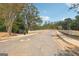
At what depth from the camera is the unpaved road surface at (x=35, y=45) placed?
33.9 ft

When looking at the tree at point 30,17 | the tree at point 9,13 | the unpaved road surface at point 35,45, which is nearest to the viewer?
the unpaved road surface at point 35,45

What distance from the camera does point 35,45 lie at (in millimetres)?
10594

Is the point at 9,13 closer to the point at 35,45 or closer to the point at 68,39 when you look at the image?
the point at 35,45

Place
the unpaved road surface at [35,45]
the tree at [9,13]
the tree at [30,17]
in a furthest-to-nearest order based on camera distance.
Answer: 1. the tree at [30,17]
2. the tree at [9,13]
3. the unpaved road surface at [35,45]

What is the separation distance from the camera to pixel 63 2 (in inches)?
407

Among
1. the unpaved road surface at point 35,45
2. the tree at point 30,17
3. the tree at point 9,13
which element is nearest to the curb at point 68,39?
the unpaved road surface at point 35,45

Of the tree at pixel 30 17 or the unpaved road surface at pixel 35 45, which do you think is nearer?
the unpaved road surface at pixel 35 45

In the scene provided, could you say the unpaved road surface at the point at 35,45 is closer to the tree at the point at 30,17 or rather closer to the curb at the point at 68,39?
the curb at the point at 68,39

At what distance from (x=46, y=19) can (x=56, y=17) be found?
0.84 ft

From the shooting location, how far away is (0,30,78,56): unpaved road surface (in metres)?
10.3

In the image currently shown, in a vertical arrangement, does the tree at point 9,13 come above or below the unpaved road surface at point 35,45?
above

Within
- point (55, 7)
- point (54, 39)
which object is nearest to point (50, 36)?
point (54, 39)

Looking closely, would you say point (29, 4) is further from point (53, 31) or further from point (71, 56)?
point (71, 56)

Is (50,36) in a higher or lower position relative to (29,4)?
lower
